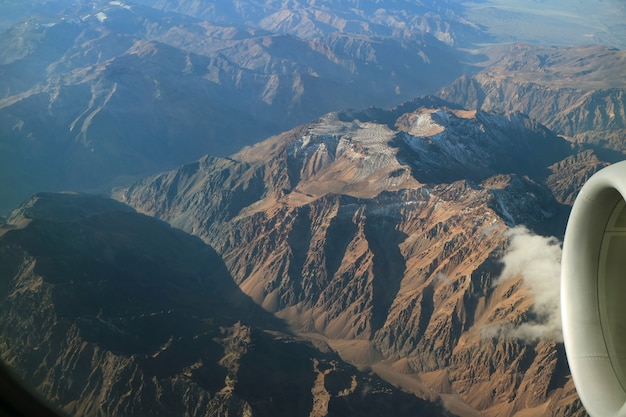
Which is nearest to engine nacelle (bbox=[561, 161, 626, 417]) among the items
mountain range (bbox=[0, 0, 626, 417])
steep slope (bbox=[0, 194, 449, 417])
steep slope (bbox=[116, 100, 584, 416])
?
steep slope (bbox=[0, 194, 449, 417])

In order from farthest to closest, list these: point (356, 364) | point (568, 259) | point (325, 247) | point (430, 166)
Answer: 1. point (430, 166)
2. point (325, 247)
3. point (356, 364)
4. point (568, 259)

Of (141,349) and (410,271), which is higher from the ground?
(410,271)

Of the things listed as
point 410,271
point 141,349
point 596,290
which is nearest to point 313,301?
point 410,271

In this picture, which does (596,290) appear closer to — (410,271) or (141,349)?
(141,349)

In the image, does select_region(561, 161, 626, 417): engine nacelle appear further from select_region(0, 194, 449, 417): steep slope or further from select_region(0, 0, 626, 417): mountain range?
select_region(0, 0, 626, 417): mountain range

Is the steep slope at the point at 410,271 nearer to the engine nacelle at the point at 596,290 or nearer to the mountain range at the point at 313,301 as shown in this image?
the mountain range at the point at 313,301

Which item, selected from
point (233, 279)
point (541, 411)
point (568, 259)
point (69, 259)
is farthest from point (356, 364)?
point (568, 259)

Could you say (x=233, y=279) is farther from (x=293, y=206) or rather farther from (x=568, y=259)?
(x=568, y=259)
